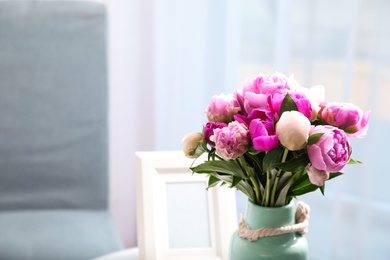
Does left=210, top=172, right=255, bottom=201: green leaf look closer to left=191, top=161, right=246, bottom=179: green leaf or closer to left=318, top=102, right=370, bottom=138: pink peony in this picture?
left=191, top=161, right=246, bottom=179: green leaf

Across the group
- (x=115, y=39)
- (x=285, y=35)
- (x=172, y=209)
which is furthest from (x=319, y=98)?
(x=115, y=39)

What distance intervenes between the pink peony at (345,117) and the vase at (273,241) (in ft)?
0.49

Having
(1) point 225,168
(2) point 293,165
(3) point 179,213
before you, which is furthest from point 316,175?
(3) point 179,213

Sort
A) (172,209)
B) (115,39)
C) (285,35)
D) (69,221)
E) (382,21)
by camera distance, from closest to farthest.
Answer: (172,209)
(69,221)
(382,21)
(285,35)
(115,39)

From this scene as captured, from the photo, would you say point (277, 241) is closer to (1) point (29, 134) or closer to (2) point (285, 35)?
(1) point (29, 134)

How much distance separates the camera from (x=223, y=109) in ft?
3.00

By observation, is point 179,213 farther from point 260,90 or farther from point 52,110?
point 52,110

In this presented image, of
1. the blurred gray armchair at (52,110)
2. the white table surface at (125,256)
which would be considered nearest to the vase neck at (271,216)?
the white table surface at (125,256)

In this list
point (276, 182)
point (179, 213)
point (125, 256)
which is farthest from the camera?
point (125, 256)

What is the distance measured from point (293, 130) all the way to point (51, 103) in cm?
100

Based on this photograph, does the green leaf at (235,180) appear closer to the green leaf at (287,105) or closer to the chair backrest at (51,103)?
the green leaf at (287,105)

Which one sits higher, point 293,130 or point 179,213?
point 293,130

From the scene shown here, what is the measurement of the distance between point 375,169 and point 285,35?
0.50m

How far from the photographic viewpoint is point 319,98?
3.05 ft
